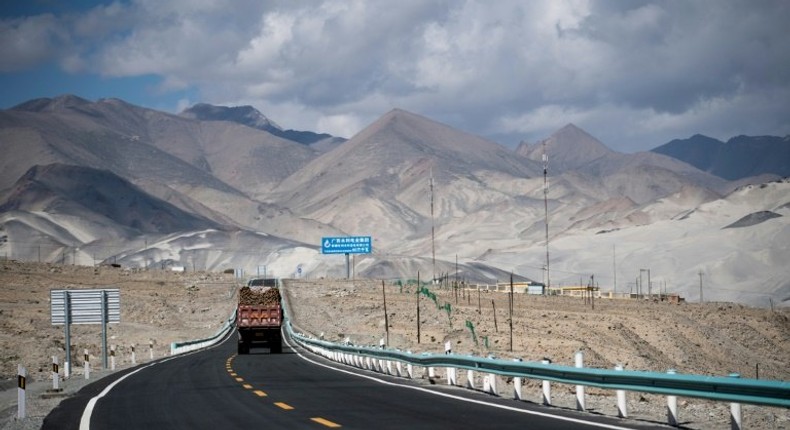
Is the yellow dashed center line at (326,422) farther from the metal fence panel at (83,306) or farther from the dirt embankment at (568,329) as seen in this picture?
the metal fence panel at (83,306)

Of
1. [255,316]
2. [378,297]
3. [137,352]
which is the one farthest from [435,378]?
[378,297]

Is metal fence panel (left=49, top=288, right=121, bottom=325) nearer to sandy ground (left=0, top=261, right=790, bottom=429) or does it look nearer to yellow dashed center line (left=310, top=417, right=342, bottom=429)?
sandy ground (left=0, top=261, right=790, bottom=429)

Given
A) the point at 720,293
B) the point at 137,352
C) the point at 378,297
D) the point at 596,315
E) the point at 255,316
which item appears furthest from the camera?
the point at 720,293

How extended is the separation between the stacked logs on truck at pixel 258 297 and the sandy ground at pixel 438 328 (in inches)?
256

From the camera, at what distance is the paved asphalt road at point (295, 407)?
1778 cm

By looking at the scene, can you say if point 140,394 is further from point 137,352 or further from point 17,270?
point 17,270

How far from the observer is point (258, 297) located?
6284 centimetres

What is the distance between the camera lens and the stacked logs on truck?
6225cm

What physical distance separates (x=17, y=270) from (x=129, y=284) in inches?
602

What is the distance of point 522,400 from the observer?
22.3 metres

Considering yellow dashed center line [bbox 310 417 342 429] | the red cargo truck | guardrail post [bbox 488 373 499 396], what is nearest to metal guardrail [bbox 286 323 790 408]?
guardrail post [bbox 488 373 499 396]

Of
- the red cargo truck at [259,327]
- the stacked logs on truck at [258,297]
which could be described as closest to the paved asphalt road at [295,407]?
the red cargo truck at [259,327]

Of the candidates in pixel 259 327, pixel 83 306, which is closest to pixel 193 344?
pixel 259 327

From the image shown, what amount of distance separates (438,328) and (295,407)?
63210mm
